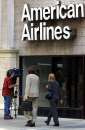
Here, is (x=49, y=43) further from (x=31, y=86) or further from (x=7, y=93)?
(x=31, y=86)

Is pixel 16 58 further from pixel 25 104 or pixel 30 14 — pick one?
pixel 25 104

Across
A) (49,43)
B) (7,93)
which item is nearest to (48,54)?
(49,43)

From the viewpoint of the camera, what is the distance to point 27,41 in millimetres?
22219

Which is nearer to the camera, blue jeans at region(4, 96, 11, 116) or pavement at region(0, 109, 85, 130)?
pavement at region(0, 109, 85, 130)

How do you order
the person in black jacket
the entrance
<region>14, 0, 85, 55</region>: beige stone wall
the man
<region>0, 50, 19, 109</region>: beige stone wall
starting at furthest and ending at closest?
<region>0, 50, 19, 109</region>: beige stone wall → the entrance → <region>14, 0, 85, 55</region>: beige stone wall → the person in black jacket → the man

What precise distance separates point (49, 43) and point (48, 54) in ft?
1.45

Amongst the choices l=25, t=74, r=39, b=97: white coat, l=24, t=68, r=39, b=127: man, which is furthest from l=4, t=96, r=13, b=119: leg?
l=25, t=74, r=39, b=97: white coat

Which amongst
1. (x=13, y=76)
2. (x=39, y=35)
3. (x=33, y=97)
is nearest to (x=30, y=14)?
(x=39, y=35)

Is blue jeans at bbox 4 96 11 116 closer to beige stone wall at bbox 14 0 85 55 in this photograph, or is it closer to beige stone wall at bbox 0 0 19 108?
beige stone wall at bbox 0 0 19 108

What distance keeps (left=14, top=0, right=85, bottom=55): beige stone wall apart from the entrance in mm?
259

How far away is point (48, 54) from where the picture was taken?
2192 centimetres

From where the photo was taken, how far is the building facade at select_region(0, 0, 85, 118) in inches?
844

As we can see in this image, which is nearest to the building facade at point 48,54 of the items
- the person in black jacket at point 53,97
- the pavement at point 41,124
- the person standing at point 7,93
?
the pavement at point 41,124

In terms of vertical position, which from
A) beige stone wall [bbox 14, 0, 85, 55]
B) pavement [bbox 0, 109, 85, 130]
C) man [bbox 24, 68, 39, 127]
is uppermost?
beige stone wall [bbox 14, 0, 85, 55]
